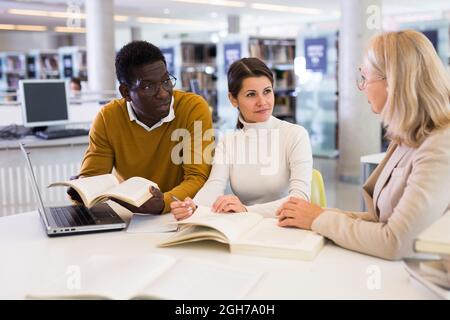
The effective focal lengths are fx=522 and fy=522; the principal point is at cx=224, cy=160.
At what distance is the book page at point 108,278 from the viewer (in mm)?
1069

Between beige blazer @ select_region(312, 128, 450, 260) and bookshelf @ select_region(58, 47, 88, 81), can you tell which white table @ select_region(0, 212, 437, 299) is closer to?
beige blazer @ select_region(312, 128, 450, 260)

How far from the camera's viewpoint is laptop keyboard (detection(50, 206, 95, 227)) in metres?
1.66

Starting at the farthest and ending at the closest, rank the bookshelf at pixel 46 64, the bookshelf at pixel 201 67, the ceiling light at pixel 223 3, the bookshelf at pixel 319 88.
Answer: the bookshelf at pixel 46 64
the ceiling light at pixel 223 3
the bookshelf at pixel 201 67
the bookshelf at pixel 319 88

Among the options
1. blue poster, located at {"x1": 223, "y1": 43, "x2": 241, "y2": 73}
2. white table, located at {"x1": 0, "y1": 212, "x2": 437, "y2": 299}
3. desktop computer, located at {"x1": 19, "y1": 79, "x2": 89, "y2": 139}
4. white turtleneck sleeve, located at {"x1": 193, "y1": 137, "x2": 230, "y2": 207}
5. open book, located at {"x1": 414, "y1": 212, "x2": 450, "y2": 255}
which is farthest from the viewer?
blue poster, located at {"x1": 223, "y1": 43, "x2": 241, "y2": 73}

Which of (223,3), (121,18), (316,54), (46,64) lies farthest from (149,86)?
(121,18)

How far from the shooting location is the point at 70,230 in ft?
5.27

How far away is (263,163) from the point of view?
2127 millimetres

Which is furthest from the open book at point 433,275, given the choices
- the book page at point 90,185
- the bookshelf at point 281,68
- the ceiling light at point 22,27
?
the ceiling light at point 22,27

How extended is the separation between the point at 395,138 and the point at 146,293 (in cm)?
82

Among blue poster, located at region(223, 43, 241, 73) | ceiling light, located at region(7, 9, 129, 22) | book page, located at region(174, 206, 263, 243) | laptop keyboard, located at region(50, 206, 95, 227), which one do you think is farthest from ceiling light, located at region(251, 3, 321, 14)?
book page, located at region(174, 206, 263, 243)

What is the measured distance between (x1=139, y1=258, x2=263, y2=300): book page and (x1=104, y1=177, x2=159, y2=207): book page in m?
0.40

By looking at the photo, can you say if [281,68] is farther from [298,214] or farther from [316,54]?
[298,214]

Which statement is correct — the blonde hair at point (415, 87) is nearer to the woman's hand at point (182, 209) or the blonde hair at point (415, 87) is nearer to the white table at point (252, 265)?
the white table at point (252, 265)

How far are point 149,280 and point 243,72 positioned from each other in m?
1.21
